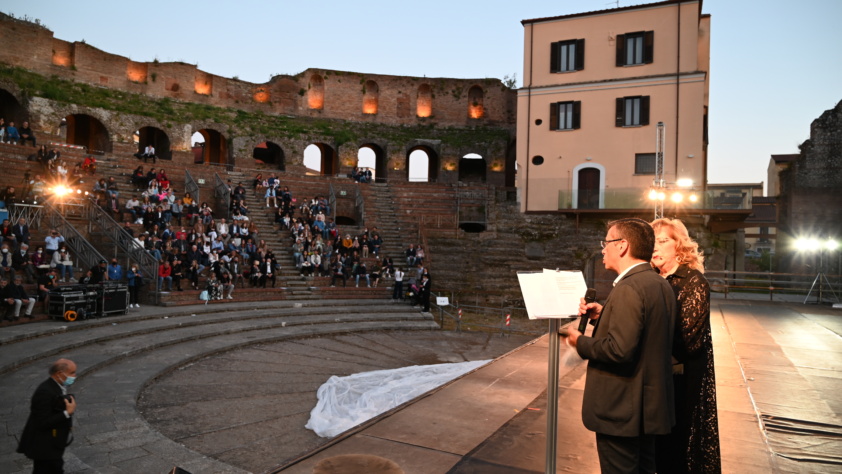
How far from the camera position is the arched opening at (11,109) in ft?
80.4

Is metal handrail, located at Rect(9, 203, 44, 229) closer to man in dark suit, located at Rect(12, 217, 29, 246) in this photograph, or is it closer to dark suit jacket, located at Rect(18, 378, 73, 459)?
man in dark suit, located at Rect(12, 217, 29, 246)

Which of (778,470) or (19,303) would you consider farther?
(19,303)

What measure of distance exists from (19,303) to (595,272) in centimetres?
2039

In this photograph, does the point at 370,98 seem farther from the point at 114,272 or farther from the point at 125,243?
the point at 114,272

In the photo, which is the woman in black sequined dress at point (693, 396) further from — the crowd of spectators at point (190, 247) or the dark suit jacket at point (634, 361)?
the crowd of spectators at point (190, 247)

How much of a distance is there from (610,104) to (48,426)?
24960 millimetres

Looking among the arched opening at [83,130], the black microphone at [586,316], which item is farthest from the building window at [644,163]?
the arched opening at [83,130]

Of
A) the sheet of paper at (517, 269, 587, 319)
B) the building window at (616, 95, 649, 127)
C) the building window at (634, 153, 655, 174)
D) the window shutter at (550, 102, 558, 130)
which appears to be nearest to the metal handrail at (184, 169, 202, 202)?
the window shutter at (550, 102, 558, 130)

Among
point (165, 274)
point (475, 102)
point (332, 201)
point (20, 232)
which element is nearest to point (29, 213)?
point (20, 232)

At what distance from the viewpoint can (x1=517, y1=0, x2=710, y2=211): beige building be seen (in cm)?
2291

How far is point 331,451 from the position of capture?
14.4 feet

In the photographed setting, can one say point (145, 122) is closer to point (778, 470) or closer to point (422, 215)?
point (422, 215)

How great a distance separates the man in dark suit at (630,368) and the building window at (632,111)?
935 inches

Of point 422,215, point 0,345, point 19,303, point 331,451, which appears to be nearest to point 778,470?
point 331,451
